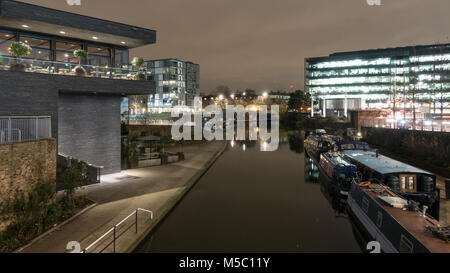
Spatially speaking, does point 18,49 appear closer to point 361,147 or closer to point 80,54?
point 80,54

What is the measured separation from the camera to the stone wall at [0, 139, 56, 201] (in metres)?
10.5

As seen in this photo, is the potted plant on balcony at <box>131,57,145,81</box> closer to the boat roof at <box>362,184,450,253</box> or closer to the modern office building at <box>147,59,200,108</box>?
the boat roof at <box>362,184,450,253</box>

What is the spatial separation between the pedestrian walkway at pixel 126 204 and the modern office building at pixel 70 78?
3266 mm

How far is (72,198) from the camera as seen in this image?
13.8m

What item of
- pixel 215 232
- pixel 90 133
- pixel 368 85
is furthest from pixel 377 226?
pixel 368 85

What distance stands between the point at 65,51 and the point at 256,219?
51.4 feet

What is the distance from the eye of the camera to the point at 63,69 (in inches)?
704

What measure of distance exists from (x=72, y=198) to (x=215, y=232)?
→ 6.18 m

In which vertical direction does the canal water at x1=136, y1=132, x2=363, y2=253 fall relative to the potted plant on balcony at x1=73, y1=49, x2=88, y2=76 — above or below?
below

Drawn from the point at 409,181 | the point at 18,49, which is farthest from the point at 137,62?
the point at 409,181

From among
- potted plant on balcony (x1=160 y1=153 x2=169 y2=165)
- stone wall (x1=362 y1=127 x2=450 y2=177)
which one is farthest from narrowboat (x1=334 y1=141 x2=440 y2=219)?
potted plant on balcony (x1=160 y1=153 x2=169 y2=165)

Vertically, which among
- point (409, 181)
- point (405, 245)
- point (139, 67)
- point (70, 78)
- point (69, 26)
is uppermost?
point (69, 26)

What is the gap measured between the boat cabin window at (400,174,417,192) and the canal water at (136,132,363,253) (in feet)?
10.9
